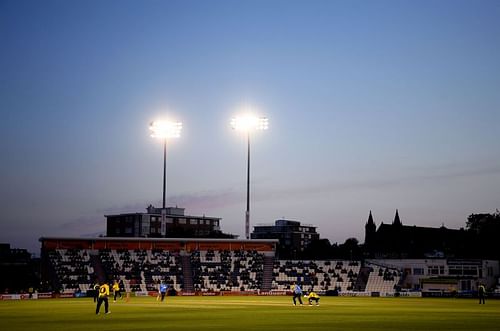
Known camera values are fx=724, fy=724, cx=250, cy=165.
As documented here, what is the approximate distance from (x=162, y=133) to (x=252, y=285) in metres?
28.1

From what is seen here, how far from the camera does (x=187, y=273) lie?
109 metres

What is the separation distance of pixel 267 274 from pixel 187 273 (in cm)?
1226

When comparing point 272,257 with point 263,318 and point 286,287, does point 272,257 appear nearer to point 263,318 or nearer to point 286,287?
point 286,287

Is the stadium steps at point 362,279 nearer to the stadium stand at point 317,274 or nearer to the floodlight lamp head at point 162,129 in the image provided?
the stadium stand at point 317,274

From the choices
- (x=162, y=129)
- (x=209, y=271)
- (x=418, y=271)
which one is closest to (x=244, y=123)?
(x=162, y=129)

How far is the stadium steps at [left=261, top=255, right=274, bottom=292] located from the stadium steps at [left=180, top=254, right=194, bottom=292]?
10.7m

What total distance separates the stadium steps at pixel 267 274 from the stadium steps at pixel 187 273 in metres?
10.7

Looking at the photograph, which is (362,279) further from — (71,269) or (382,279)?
(71,269)

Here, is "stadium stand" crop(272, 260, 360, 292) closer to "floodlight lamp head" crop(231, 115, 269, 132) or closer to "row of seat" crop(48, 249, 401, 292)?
"row of seat" crop(48, 249, 401, 292)

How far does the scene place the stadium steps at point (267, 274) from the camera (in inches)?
4230

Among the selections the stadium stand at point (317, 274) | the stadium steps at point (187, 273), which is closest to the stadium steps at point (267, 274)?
the stadium stand at point (317, 274)

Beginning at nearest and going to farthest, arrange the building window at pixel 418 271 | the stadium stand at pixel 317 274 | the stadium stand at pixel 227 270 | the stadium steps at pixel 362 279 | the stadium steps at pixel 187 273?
the stadium steps at pixel 187 273
the stadium stand at pixel 227 270
the stadium steps at pixel 362 279
the stadium stand at pixel 317 274
the building window at pixel 418 271

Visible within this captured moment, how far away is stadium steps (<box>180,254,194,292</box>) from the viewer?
4147 inches

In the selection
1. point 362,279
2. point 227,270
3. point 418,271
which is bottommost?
point 362,279
